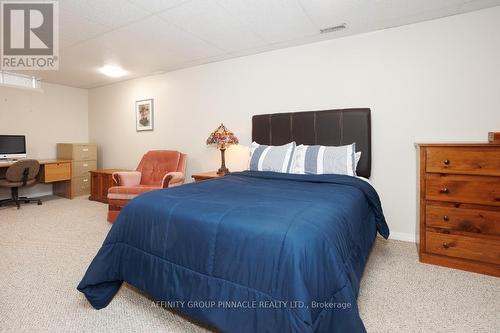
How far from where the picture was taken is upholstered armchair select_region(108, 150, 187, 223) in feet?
10.9

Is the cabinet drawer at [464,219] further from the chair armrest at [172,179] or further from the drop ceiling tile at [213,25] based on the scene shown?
the chair armrest at [172,179]

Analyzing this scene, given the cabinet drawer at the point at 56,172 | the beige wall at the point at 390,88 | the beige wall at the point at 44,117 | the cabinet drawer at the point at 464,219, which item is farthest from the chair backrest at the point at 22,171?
the cabinet drawer at the point at 464,219

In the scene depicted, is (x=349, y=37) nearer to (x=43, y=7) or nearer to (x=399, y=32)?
(x=399, y=32)

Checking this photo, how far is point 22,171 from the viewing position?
4.11 m

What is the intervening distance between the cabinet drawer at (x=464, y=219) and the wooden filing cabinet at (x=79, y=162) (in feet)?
18.8

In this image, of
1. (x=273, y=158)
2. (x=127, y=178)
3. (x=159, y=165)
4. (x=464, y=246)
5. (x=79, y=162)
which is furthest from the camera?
(x=79, y=162)

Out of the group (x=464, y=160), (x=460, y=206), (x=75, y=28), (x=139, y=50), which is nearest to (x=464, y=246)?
(x=460, y=206)

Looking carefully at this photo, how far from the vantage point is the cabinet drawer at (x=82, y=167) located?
5.09 m

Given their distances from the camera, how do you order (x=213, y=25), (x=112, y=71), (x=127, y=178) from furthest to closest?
1. (x=112, y=71)
2. (x=127, y=178)
3. (x=213, y=25)

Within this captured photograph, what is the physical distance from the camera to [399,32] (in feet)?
8.86

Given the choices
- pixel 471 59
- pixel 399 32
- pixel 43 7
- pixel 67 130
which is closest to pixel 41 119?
pixel 67 130

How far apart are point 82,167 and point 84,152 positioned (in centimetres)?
31

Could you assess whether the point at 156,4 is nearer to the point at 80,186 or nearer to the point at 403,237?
the point at 403,237

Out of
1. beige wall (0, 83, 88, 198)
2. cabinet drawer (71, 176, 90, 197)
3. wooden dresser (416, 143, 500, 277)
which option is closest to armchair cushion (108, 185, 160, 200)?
cabinet drawer (71, 176, 90, 197)
